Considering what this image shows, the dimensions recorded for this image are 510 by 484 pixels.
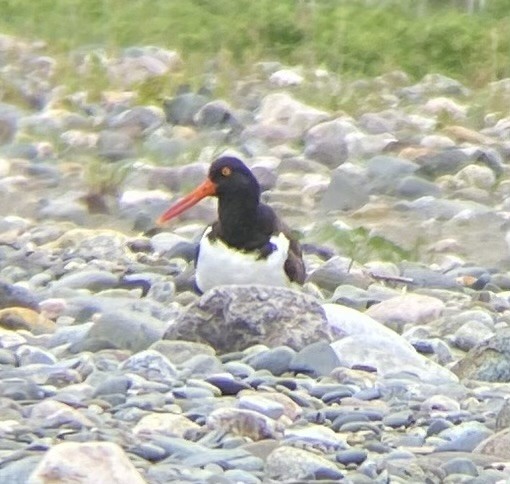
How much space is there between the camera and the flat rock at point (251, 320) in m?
5.77

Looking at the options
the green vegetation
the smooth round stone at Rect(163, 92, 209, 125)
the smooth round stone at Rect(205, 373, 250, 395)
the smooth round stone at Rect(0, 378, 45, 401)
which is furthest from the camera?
the green vegetation

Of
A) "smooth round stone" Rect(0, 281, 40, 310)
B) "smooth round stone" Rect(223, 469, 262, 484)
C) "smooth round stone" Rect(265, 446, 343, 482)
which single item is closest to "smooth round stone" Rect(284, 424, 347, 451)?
"smooth round stone" Rect(265, 446, 343, 482)

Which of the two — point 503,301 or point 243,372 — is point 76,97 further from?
point 243,372

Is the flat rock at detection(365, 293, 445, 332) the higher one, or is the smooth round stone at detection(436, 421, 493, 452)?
the smooth round stone at detection(436, 421, 493, 452)

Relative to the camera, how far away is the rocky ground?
177 inches

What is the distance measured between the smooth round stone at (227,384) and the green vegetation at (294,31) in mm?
8012

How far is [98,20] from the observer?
15602mm

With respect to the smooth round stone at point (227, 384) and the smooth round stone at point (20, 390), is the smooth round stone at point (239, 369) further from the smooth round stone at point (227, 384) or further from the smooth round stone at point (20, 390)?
the smooth round stone at point (20, 390)

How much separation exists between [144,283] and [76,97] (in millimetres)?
5576

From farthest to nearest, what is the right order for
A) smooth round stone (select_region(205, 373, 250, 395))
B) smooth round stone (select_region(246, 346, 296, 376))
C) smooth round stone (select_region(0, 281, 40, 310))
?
smooth round stone (select_region(0, 281, 40, 310)) < smooth round stone (select_region(246, 346, 296, 376)) < smooth round stone (select_region(205, 373, 250, 395))

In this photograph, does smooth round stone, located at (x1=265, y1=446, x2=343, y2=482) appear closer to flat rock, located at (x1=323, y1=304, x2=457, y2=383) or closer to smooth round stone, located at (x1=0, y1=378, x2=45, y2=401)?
smooth round stone, located at (x1=0, y1=378, x2=45, y2=401)

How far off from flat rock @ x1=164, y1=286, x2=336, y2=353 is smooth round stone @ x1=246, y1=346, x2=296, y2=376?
7.7 inches

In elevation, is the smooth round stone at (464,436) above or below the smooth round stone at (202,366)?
above

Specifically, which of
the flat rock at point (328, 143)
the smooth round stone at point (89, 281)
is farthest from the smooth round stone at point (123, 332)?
the flat rock at point (328, 143)
